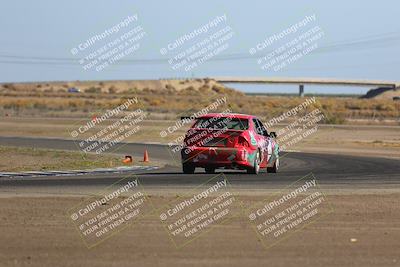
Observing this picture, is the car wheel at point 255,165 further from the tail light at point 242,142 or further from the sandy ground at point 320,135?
the sandy ground at point 320,135

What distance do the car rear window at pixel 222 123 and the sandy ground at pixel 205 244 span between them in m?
8.19

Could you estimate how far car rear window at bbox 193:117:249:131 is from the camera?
21703 millimetres

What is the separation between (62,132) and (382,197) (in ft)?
131

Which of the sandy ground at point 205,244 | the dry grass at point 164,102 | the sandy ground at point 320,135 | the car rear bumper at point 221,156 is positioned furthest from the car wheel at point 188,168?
the dry grass at point 164,102

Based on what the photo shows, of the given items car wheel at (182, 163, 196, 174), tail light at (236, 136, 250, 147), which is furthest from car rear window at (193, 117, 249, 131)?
car wheel at (182, 163, 196, 174)

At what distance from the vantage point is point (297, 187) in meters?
18.1

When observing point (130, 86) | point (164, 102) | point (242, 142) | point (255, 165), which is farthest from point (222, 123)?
point (130, 86)

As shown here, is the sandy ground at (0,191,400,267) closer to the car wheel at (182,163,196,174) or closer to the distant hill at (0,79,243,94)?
the car wheel at (182,163,196,174)

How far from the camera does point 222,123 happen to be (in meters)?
21.9

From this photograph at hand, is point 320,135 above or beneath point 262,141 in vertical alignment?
beneath

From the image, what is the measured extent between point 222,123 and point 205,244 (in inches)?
440

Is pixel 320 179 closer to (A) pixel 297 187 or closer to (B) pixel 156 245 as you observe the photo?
(A) pixel 297 187

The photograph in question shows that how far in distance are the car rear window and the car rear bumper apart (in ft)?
1.74

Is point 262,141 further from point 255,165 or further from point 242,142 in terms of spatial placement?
point 242,142
